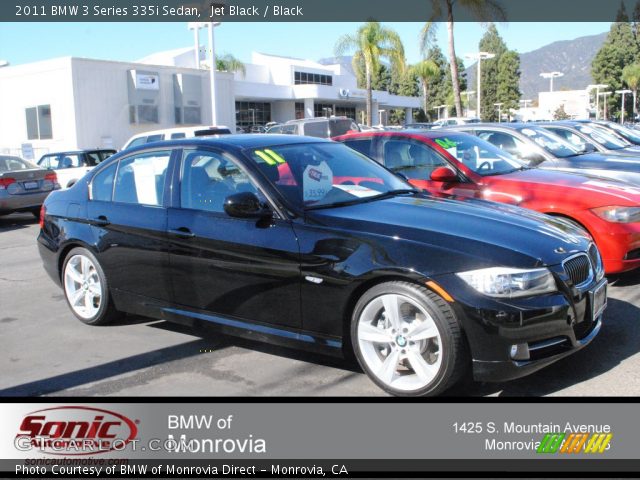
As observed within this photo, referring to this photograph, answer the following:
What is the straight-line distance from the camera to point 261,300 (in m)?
4.40

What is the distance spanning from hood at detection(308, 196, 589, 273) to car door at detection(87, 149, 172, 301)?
1.41 m

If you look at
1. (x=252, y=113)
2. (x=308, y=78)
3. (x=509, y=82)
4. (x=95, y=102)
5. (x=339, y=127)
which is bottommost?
(x=339, y=127)

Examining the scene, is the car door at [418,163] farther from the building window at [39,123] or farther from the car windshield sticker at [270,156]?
the building window at [39,123]

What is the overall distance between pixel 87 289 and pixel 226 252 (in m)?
1.86

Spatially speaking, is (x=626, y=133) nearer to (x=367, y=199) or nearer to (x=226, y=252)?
(x=367, y=199)

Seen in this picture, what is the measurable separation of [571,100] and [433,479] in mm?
94701

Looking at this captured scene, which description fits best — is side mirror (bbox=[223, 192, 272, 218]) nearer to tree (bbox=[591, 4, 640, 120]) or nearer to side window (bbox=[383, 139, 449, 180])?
side window (bbox=[383, 139, 449, 180])

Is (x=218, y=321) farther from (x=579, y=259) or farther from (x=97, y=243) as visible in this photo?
(x=579, y=259)

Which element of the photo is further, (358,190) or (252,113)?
(252,113)

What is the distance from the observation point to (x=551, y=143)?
10.1 m

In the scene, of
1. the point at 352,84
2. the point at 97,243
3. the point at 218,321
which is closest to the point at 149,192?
the point at 97,243

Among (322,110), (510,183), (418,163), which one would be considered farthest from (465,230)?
(322,110)

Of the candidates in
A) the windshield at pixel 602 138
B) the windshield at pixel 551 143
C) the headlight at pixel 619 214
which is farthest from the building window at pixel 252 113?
the headlight at pixel 619 214

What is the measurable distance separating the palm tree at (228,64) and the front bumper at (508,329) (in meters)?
46.6
